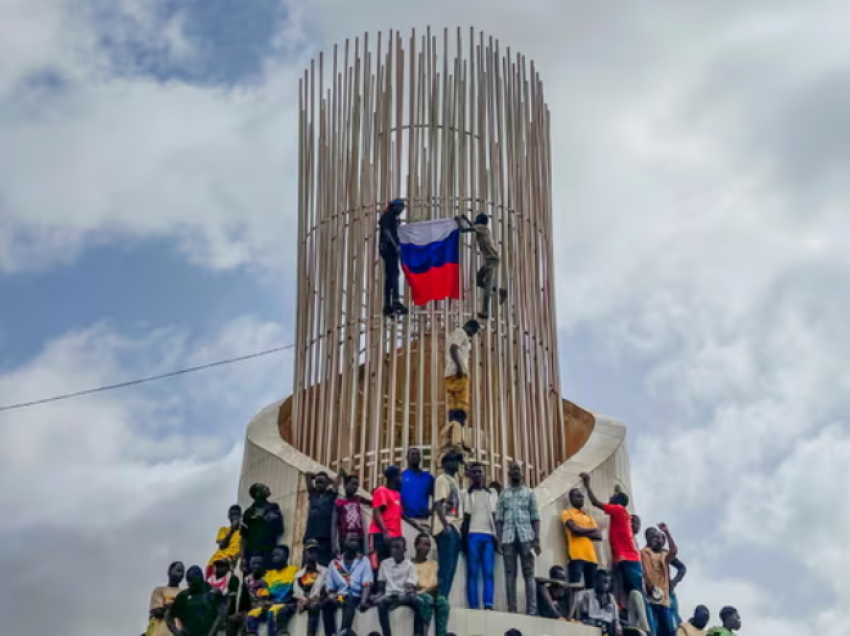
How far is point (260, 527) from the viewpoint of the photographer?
17.4 metres

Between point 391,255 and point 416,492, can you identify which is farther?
point 391,255

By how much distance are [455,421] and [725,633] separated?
4.10m

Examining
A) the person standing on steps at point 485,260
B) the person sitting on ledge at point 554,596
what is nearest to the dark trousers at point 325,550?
the person sitting on ledge at point 554,596

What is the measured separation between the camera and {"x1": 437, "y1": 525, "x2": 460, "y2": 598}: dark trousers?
15.9 meters

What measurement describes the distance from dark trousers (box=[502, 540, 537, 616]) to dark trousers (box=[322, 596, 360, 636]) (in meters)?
1.92

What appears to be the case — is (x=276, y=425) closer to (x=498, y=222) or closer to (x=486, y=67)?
(x=498, y=222)

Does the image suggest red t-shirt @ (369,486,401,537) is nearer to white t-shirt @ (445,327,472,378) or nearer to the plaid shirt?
the plaid shirt

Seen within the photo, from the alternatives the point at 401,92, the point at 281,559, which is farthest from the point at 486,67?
the point at 281,559

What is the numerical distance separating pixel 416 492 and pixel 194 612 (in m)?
2.80

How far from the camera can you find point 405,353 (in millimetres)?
19516

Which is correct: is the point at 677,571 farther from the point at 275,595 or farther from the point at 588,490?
the point at 275,595

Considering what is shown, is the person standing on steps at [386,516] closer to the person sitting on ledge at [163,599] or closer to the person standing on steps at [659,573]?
the person sitting on ledge at [163,599]

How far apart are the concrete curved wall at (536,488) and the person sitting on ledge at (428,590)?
1.60 feet

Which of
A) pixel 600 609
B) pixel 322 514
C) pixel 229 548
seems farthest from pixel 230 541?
pixel 600 609
